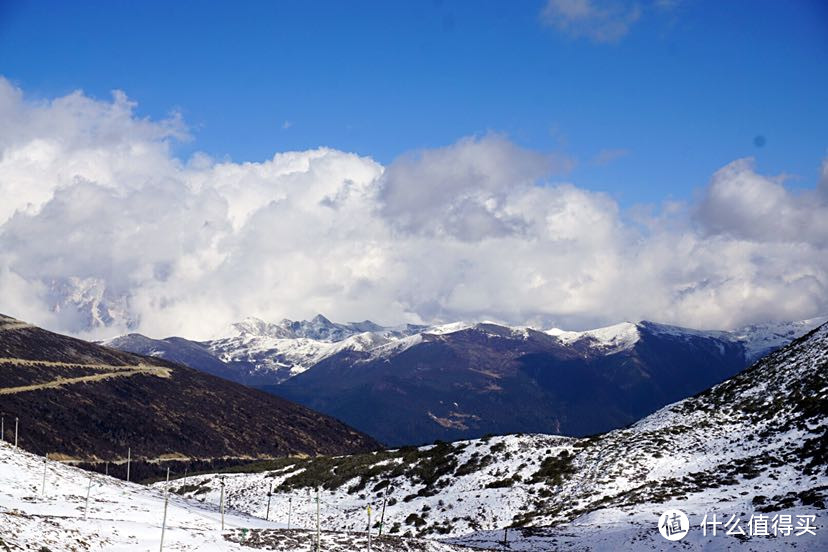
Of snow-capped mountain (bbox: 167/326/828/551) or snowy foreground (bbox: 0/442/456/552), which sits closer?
snowy foreground (bbox: 0/442/456/552)

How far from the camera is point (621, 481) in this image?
89.8m

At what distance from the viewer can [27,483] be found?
80.1m

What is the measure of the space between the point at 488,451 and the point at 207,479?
54079 mm

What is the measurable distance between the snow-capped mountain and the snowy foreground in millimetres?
18400

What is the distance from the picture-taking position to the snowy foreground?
49.2 m

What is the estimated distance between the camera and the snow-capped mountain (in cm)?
6631

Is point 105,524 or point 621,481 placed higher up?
point 621,481

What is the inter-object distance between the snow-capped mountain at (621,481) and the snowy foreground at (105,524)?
18400 mm

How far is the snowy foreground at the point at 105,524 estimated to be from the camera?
49188mm

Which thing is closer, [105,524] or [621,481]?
[105,524]

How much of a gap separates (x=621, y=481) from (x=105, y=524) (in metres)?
57.6

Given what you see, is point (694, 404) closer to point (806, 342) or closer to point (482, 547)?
point (806, 342)

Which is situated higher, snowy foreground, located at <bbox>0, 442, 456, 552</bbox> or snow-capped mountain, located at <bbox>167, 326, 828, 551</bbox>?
snow-capped mountain, located at <bbox>167, 326, 828, 551</bbox>

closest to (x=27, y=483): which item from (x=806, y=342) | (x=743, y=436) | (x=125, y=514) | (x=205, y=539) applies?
(x=125, y=514)
